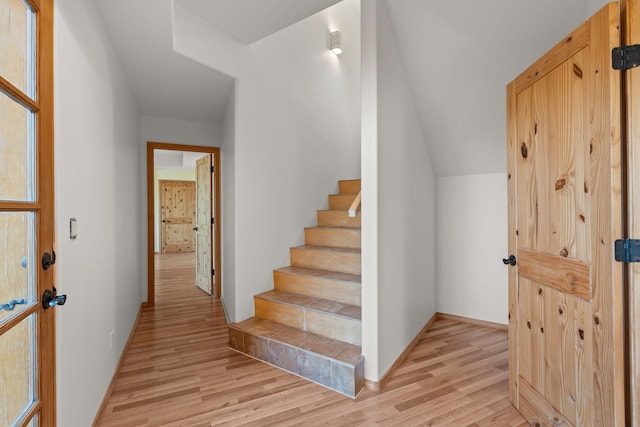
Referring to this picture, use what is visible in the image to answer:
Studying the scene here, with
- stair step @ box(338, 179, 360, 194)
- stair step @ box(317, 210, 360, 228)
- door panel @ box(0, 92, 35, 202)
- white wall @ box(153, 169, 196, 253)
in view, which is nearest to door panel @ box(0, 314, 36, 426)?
door panel @ box(0, 92, 35, 202)

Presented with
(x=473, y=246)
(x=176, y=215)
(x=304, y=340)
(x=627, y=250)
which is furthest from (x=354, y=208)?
(x=176, y=215)

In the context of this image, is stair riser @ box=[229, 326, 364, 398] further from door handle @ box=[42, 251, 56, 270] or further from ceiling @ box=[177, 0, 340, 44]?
ceiling @ box=[177, 0, 340, 44]

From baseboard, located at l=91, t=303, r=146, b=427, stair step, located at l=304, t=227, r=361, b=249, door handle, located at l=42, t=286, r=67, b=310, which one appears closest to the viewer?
door handle, located at l=42, t=286, r=67, b=310

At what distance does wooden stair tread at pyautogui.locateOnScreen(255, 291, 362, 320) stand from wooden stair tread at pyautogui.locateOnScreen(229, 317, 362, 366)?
0.65ft

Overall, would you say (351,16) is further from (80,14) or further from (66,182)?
(66,182)

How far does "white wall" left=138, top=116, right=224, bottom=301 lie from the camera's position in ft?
12.9

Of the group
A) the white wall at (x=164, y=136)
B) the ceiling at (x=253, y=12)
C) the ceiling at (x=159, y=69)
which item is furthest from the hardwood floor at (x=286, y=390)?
the ceiling at (x=253, y=12)

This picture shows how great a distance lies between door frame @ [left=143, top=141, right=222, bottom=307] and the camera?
13.0ft

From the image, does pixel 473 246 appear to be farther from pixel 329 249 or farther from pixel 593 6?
pixel 593 6

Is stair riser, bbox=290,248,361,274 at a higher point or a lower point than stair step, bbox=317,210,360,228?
lower

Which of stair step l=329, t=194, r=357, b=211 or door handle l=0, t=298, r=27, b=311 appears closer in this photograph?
door handle l=0, t=298, r=27, b=311

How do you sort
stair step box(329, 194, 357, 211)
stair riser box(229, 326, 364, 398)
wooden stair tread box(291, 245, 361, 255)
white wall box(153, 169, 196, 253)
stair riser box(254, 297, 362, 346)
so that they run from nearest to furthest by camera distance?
stair riser box(229, 326, 364, 398)
stair riser box(254, 297, 362, 346)
wooden stair tread box(291, 245, 361, 255)
stair step box(329, 194, 357, 211)
white wall box(153, 169, 196, 253)

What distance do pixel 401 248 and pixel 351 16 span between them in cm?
340

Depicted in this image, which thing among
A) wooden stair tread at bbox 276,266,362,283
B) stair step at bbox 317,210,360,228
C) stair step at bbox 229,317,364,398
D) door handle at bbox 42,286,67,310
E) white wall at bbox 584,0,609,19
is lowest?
stair step at bbox 229,317,364,398
